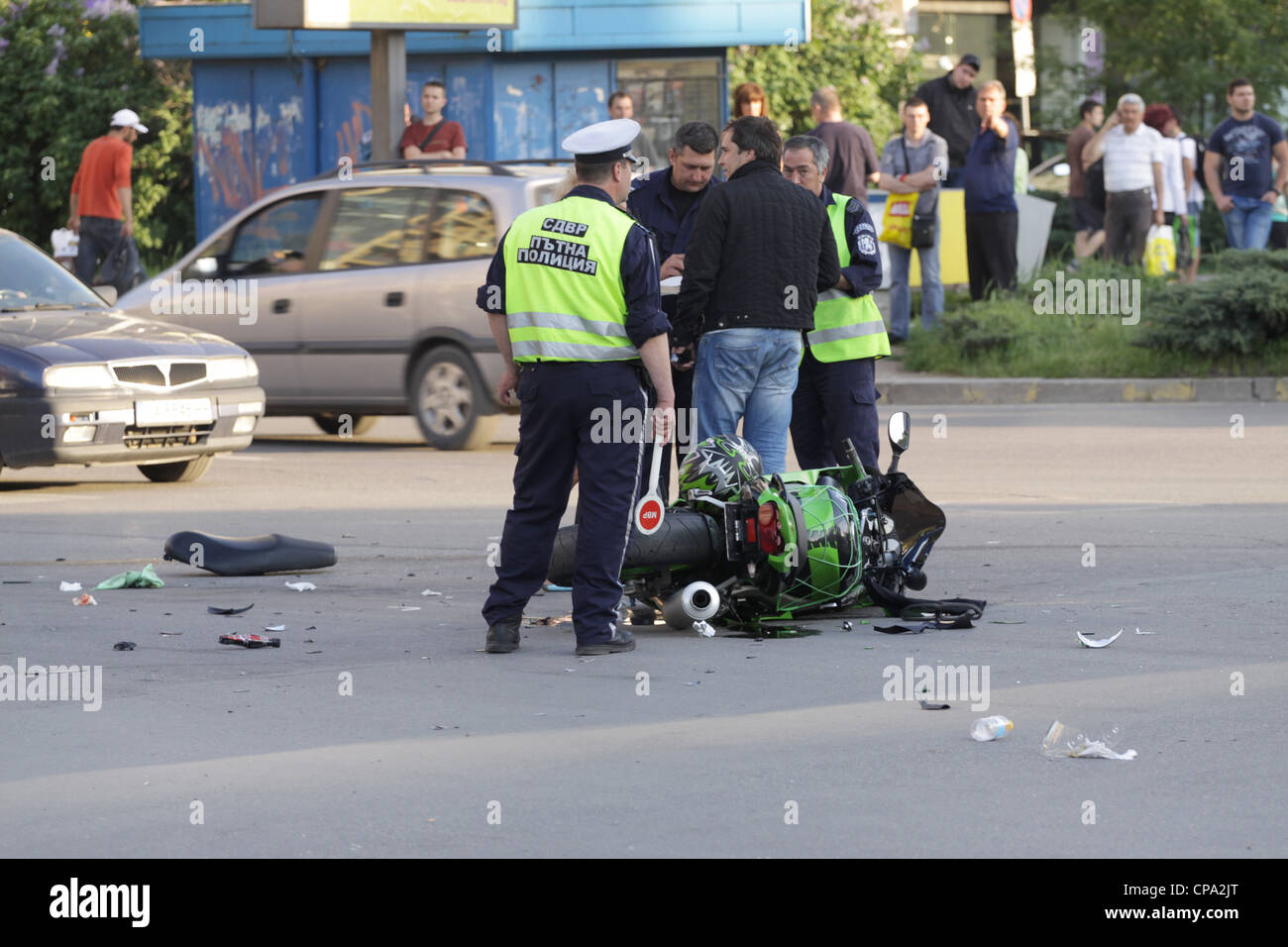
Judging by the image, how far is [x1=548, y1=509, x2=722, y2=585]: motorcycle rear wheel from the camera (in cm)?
764

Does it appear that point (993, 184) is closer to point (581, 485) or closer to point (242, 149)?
point (242, 149)

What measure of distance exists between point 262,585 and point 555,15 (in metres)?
16.3

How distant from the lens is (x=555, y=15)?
24.2m

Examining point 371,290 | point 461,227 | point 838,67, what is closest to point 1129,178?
point 461,227

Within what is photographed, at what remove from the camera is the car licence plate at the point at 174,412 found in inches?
466

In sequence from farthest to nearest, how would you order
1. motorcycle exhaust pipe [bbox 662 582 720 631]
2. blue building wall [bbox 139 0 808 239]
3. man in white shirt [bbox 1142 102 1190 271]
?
blue building wall [bbox 139 0 808 239] → man in white shirt [bbox 1142 102 1190 271] → motorcycle exhaust pipe [bbox 662 582 720 631]

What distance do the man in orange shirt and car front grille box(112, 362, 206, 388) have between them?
8091mm

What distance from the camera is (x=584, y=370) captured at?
7.20 meters

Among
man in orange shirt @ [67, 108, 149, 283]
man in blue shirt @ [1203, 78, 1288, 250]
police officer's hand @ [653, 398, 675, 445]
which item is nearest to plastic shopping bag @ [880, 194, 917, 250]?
man in blue shirt @ [1203, 78, 1288, 250]

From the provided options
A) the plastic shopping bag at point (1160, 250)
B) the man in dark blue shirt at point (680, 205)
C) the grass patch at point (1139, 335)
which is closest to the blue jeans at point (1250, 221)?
the plastic shopping bag at point (1160, 250)

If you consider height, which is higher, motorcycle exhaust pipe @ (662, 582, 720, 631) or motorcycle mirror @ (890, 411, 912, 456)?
motorcycle mirror @ (890, 411, 912, 456)

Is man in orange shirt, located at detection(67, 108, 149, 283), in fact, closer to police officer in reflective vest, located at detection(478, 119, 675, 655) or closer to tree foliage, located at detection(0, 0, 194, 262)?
tree foliage, located at detection(0, 0, 194, 262)

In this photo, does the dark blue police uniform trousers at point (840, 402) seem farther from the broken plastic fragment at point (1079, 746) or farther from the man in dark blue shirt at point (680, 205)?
the broken plastic fragment at point (1079, 746)

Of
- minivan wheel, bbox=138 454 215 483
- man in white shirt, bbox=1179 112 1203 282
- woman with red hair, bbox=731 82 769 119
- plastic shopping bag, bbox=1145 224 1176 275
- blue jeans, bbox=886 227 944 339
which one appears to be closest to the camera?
minivan wheel, bbox=138 454 215 483
